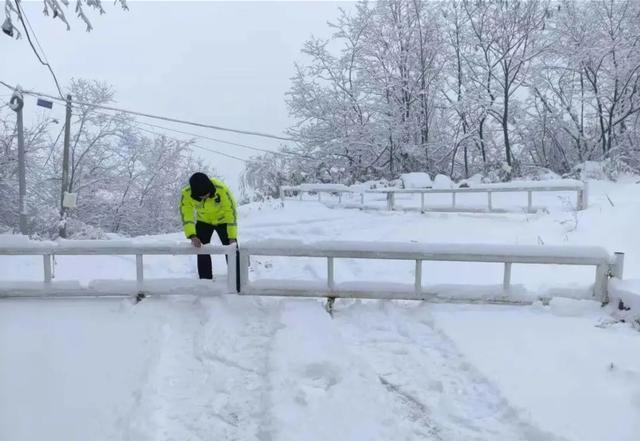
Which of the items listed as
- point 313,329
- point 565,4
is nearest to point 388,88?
point 565,4

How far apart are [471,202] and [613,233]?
7058mm

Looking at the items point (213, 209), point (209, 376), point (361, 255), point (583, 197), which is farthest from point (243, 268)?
point (583, 197)

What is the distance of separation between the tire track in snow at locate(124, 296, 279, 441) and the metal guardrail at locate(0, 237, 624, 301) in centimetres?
52

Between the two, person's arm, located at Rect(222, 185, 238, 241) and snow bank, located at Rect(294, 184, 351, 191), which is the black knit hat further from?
snow bank, located at Rect(294, 184, 351, 191)

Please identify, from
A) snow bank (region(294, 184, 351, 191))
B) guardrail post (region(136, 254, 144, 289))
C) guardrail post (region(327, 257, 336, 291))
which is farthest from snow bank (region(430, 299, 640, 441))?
snow bank (region(294, 184, 351, 191))

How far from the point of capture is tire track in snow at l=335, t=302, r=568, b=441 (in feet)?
10.6

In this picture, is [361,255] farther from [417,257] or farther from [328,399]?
[328,399]

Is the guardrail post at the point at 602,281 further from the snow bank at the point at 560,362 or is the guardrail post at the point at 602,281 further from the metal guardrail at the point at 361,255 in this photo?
the snow bank at the point at 560,362

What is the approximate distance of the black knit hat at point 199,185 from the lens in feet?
19.9

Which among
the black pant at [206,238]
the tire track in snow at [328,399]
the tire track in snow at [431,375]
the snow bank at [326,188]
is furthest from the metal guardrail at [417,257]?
the snow bank at [326,188]

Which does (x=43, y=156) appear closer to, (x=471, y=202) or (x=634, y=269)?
(x=471, y=202)

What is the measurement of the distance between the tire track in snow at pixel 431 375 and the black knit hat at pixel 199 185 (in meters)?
2.18

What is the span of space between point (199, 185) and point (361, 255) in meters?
2.06

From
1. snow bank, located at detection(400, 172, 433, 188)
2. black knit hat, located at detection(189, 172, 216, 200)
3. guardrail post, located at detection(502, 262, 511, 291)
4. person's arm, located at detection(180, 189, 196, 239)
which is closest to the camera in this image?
guardrail post, located at detection(502, 262, 511, 291)
